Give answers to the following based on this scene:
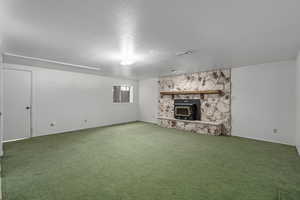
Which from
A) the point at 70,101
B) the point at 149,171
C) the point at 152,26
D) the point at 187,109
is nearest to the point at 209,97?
the point at 187,109

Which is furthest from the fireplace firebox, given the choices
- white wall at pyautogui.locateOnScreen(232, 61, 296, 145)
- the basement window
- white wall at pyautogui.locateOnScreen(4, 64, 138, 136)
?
white wall at pyautogui.locateOnScreen(4, 64, 138, 136)

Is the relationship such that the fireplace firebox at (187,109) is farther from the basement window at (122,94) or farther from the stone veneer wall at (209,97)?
the basement window at (122,94)

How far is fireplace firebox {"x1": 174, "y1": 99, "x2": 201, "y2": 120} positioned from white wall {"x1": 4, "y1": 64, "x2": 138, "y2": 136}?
284 cm

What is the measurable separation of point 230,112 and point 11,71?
705 cm

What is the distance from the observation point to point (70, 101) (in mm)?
5480

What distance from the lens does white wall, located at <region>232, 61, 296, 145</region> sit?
393cm

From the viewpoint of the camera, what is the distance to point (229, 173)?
2.38 meters

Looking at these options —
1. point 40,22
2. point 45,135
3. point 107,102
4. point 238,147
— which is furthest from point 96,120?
point 238,147

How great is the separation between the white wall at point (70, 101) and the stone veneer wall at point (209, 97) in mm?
2721

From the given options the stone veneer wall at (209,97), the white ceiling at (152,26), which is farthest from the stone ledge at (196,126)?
the white ceiling at (152,26)

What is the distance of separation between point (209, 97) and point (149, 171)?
13.0 feet

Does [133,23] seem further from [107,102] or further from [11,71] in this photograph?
[107,102]

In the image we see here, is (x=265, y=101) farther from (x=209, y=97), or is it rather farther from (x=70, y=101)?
(x=70, y=101)

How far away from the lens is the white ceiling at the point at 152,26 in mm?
1589
